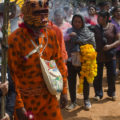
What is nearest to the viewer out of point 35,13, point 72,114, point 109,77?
point 35,13

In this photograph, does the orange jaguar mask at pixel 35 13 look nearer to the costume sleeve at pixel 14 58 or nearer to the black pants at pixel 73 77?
the costume sleeve at pixel 14 58

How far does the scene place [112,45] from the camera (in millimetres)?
5449

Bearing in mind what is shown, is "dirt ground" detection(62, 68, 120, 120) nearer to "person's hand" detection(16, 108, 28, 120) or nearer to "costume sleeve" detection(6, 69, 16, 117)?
"person's hand" detection(16, 108, 28, 120)

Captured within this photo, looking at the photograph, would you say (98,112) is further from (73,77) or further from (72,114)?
(73,77)

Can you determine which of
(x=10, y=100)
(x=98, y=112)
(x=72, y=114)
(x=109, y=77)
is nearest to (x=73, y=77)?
(x=72, y=114)

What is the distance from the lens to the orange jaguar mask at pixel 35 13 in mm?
2727

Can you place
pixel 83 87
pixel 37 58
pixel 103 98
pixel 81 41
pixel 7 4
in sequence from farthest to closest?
1. pixel 103 98
2. pixel 83 87
3. pixel 81 41
4. pixel 37 58
5. pixel 7 4

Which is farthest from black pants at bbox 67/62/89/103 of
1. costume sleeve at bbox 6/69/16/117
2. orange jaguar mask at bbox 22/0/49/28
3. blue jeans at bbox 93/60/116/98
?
costume sleeve at bbox 6/69/16/117

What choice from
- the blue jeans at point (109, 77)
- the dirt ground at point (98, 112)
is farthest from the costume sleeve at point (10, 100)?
the blue jeans at point (109, 77)

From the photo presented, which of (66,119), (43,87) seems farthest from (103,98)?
(43,87)

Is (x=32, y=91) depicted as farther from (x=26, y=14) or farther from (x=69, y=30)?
(x=69, y=30)

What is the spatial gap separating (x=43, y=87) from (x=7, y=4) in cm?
116

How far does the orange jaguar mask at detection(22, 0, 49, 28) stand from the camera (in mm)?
2727

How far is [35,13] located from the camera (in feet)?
8.99
